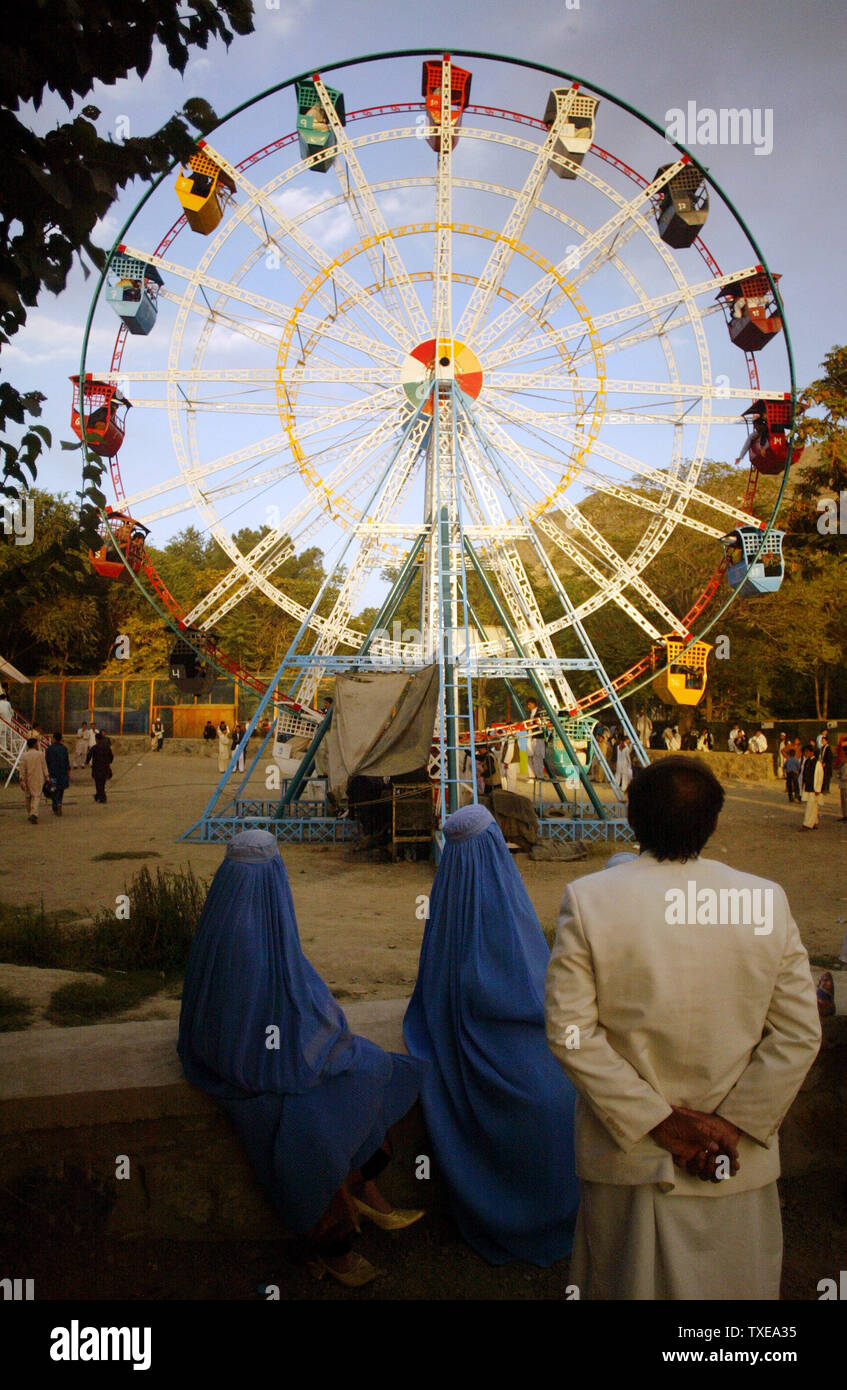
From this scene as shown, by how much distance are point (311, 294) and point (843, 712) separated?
1246 inches

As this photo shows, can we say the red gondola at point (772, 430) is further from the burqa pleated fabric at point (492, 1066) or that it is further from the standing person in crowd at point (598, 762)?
the burqa pleated fabric at point (492, 1066)

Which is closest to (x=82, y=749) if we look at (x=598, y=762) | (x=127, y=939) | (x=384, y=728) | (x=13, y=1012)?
(x=598, y=762)

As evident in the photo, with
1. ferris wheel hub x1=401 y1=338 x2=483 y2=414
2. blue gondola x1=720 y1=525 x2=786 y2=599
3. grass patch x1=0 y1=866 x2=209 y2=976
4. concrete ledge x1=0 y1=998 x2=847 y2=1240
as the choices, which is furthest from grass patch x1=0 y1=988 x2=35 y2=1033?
blue gondola x1=720 y1=525 x2=786 y2=599

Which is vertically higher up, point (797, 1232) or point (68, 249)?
point (68, 249)

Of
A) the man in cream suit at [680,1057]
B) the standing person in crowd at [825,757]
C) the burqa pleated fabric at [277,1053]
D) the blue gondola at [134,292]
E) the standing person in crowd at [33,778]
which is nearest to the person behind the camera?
the man in cream suit at [680,1057]

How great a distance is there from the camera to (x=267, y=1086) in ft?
9.12

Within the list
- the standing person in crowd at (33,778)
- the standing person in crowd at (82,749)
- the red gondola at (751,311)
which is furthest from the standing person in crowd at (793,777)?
the standing person in crowd at (82,749)

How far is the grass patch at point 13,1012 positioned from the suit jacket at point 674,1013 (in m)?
3.96

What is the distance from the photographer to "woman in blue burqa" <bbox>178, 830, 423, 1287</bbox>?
2699mm

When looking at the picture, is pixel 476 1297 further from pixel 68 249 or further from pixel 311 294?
pixel 311 294

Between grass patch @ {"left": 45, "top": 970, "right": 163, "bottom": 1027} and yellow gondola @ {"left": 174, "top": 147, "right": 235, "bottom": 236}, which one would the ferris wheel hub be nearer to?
yellow gondola @ {"left": 174, "top": 147, "right": 235, "bottom": 236}

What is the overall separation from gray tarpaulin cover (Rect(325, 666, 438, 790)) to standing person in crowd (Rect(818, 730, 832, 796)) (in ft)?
30.5

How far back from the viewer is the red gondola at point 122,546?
14.2 meters
